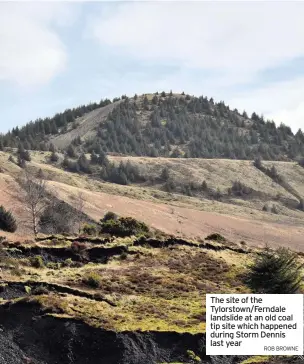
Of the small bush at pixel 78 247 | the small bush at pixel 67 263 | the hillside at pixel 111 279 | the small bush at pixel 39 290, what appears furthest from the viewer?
the small bush at pixel 78 247

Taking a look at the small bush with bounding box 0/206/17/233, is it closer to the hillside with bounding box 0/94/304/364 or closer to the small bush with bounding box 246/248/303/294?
the hillside with bounding box 0/94/304/364

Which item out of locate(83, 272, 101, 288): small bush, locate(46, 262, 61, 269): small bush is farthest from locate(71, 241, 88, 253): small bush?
locate(83, 272, 101, 288): small bush

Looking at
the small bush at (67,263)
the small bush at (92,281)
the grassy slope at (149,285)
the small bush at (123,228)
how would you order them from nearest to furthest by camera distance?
the grassy slope at (149,285), the small bush at (92,281), the small bush at (67,263), the small bush at (123,228)

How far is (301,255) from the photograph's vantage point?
189 feet

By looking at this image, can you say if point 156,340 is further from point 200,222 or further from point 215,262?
point 200,222

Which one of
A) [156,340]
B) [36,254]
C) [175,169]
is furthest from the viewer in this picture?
[175,169]

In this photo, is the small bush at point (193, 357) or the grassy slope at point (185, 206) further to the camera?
the grassy slope at point (185, 206)

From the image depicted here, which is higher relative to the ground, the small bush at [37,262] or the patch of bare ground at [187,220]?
the patch of bare ground at [187,220]

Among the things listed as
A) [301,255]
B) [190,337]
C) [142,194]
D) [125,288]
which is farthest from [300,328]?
[142,194]

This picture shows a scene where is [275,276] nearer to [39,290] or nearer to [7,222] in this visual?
[39,290]

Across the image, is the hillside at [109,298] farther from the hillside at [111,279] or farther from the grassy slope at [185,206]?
the grassy slope at [185,206]

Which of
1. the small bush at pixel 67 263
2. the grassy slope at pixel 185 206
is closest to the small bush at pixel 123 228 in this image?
the small bush at pixel 67 263

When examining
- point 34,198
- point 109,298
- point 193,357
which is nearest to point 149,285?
point 109,298

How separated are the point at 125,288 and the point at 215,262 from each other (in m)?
12.7
